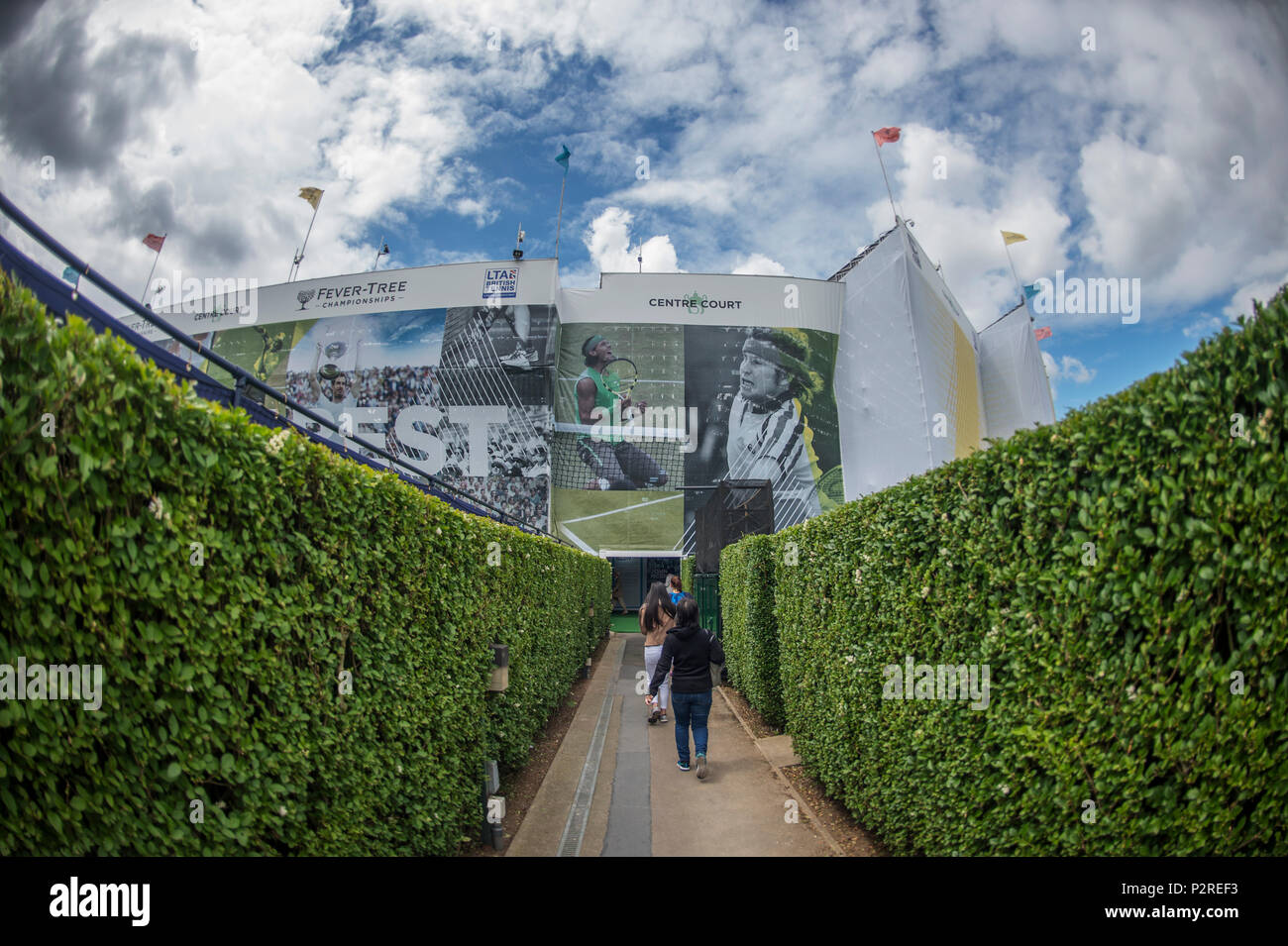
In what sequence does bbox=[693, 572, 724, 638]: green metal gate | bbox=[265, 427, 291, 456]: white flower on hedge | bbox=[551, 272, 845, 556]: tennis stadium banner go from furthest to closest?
1. bbox=[551, 272, 845, 556]: tennis stadium banner
2. bbox=[693, 572, 724, 638]: green metal gate
3. bbox=[265, 427, 291, 456]: white flower on hedge

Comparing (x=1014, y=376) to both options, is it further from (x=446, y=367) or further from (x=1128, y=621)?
(x=1128, y=621)

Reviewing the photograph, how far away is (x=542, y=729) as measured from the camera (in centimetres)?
909

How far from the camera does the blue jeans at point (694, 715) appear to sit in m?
A: 7.04

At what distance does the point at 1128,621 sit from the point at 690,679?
501 cm

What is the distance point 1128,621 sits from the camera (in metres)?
2.59

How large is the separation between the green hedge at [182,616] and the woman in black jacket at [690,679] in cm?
371

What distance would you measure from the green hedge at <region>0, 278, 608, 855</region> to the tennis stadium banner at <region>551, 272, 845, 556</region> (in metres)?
28.6

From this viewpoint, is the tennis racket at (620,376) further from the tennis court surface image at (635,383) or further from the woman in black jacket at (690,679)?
the woman in black jacket at (690,679)

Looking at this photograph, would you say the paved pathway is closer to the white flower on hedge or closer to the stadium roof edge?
the white flower on hedge

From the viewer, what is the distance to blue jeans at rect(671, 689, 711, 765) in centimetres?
704

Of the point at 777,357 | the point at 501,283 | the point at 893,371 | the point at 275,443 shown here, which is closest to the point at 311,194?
the point at 501,283

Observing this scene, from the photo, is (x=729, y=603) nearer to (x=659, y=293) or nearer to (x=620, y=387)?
(x=620, y=387)

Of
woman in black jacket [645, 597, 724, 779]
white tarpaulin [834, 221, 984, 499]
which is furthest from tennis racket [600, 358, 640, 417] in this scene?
woman in black jacket [645, 597, 724, 779]
